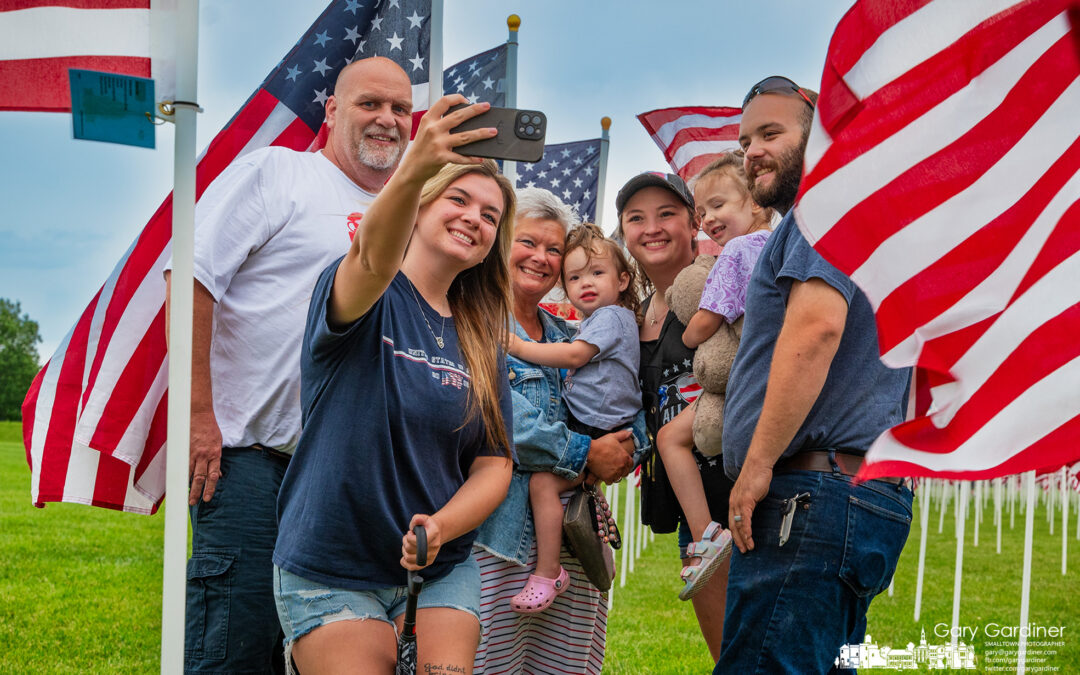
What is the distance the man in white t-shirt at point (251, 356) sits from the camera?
326cm

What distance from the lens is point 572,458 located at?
3.88 m

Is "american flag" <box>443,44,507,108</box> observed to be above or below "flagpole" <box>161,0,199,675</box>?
above

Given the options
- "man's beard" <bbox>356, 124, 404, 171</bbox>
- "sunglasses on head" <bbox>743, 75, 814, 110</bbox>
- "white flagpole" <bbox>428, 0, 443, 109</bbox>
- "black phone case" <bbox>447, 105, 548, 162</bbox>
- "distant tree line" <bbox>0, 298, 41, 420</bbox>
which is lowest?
"distant tree line" <bbox>0, 298, 41, 420</bbox>

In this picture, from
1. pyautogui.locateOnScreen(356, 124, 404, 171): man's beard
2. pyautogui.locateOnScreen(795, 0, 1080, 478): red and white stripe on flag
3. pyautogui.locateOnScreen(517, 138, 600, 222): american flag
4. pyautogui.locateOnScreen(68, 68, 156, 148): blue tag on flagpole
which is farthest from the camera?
pyautogui.locateOnScreen(517, 138, 600, 222): american flag

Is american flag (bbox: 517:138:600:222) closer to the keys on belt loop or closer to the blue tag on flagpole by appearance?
the keys on belt loop

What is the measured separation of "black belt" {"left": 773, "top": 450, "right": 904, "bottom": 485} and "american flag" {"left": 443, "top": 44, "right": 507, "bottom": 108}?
17.1 feet

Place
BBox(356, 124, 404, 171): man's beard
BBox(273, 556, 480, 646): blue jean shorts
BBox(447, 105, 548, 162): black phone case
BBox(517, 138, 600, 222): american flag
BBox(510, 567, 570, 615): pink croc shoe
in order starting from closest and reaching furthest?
1. BBox(447, 105, 548, 162): black phone case
2. BBox(273, 556, 480, 646): blue jean shorts
3. BBox(510, 567, 570, 615): pink croc shoe
4. BBox(356, 124, 404, 171): man's beard
5. BBox(517, 138, 600, 222): american flag

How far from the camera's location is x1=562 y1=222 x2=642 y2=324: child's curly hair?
4.48 metres

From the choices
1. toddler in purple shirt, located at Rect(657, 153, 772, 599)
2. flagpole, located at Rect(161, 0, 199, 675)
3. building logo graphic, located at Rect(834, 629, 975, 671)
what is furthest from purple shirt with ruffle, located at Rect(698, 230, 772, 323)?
building logo graphic, located at Rect(834, 629, 975, 671)

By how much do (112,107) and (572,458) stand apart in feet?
7.28

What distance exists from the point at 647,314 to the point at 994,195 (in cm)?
219

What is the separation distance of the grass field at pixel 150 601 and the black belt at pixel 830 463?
1.43ft

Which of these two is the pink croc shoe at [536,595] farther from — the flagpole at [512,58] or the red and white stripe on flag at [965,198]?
the flagpole at [512,58]

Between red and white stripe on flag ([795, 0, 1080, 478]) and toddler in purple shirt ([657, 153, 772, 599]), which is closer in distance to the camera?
red and white stripe on flag ([795, 0, 1080, 478])
